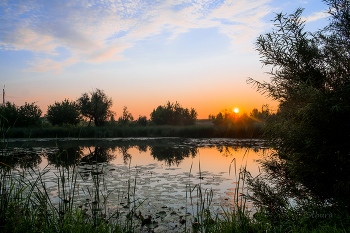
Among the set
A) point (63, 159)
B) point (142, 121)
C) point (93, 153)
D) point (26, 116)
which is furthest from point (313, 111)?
point (142, 121)

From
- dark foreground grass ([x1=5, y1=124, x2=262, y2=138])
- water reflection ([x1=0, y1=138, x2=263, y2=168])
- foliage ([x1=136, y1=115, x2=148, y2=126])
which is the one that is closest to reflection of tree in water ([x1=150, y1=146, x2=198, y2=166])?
water reflection ([x1=0, y1=138, x2=263, y2=168])

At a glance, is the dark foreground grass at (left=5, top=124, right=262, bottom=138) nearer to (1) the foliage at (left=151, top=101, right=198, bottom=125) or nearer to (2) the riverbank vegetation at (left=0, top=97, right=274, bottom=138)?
(2) the riverbank vegetation at (left=0, top=97, right=274, bottom=138)

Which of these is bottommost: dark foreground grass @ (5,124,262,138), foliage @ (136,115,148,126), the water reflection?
the water reflection

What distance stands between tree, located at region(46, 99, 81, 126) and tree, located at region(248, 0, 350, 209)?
151ft

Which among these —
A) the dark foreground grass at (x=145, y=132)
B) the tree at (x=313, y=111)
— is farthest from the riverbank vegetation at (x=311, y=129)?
the dark foreground grass at (x=145, y=132)

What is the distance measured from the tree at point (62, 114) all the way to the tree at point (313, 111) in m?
45.9

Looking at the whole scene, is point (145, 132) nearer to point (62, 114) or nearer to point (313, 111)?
point (62, 114)

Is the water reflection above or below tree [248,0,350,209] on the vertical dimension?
below

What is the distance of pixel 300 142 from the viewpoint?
396 cm

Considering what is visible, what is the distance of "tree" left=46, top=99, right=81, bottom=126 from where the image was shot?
45.1m

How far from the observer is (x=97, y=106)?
140 feet

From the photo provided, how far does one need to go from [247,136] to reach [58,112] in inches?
1488

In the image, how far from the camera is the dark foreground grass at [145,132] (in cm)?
2642

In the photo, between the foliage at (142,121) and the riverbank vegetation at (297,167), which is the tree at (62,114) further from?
the riverbank vegetation at (297,167)
